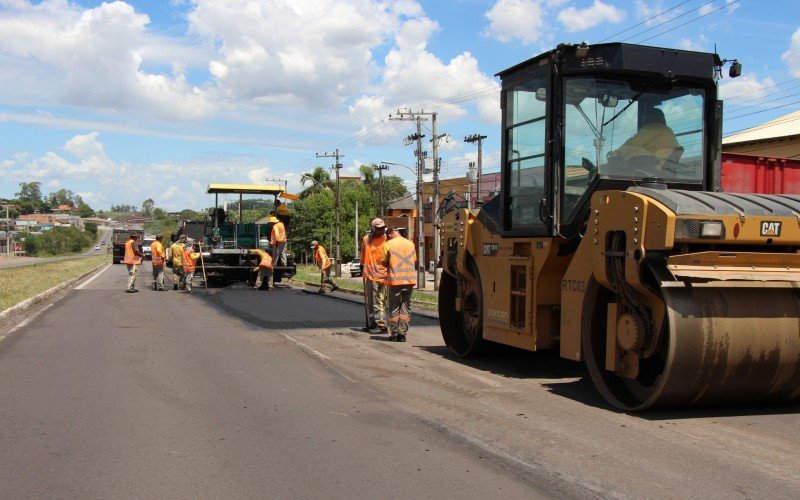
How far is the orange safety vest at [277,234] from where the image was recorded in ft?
73.1

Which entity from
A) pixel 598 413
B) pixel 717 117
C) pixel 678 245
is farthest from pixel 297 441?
pixel 717 117

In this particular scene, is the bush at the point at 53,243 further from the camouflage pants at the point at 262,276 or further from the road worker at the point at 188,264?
the camouflage pants at the point at 262,276

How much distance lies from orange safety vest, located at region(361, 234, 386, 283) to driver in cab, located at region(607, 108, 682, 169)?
5.18m

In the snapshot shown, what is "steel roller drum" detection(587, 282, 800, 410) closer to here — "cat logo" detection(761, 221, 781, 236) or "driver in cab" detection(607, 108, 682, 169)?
"cat logo" detection(761, 221, 781, 236)

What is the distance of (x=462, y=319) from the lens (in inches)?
390

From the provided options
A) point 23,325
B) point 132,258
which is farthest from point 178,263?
point 23,325

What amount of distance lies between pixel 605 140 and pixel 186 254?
17285mm

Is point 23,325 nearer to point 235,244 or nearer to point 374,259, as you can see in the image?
point 374,259

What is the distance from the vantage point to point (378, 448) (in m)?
5.45

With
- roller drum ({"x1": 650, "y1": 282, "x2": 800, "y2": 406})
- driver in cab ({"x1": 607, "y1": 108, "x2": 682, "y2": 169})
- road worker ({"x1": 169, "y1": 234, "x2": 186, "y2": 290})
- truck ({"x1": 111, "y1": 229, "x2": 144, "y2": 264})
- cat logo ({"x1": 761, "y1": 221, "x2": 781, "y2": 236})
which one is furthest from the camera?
truck ({"x1": 111, "y1": 229, "x2": 144, "y2": 264})

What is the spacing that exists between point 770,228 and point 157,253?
19473 millimetres

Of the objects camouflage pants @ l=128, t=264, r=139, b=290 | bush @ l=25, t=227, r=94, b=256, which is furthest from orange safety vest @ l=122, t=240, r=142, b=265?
bush @ l=25, t=227, r=94, b=256

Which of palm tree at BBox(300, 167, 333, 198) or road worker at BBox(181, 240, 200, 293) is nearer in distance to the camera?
road worker at BBox(181, 240, 200, 293)

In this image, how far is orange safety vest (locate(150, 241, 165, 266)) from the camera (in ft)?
73.5
